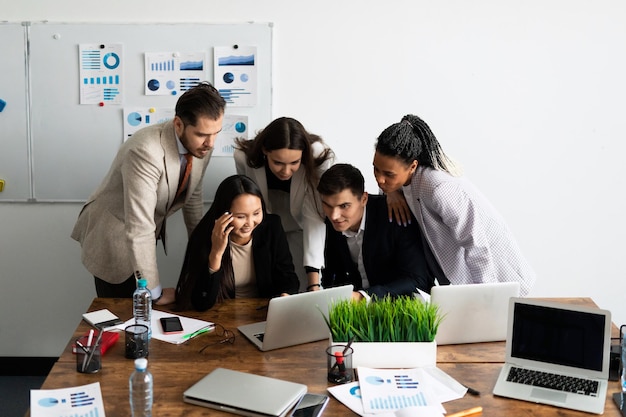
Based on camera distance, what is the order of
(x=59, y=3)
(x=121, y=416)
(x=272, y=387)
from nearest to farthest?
(x=121, y=416) → (x=272, y=387) → (x=59, y=3)

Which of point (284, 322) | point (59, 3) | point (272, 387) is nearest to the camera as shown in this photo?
point (272, 387)

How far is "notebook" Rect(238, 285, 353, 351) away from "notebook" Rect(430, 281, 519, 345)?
1.06ft

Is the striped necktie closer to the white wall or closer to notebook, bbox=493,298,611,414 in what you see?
the white wall

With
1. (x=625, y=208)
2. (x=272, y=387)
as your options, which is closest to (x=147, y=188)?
(x=272, y=387)

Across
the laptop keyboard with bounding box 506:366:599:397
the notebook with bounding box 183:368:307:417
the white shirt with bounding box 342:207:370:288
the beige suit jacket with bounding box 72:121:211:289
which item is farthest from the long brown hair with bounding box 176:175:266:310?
the laptop keyboard with bounding box 506:366:599:397

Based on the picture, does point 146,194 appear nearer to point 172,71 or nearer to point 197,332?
point 197,332

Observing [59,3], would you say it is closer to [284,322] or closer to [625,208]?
[284,322]

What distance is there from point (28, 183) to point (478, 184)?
225cm

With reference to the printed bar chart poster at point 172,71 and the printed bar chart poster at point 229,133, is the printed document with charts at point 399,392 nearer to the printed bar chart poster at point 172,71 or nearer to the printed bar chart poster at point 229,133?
the printed bar chart poster at point 229,133

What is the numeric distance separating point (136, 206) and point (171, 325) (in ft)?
1.73

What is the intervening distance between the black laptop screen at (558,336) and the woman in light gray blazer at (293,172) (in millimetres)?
1029

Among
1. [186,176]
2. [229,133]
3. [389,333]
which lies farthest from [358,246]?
[229,133]

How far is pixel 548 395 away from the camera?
2.03m

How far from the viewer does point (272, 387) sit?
Answer: 6.59 ft
